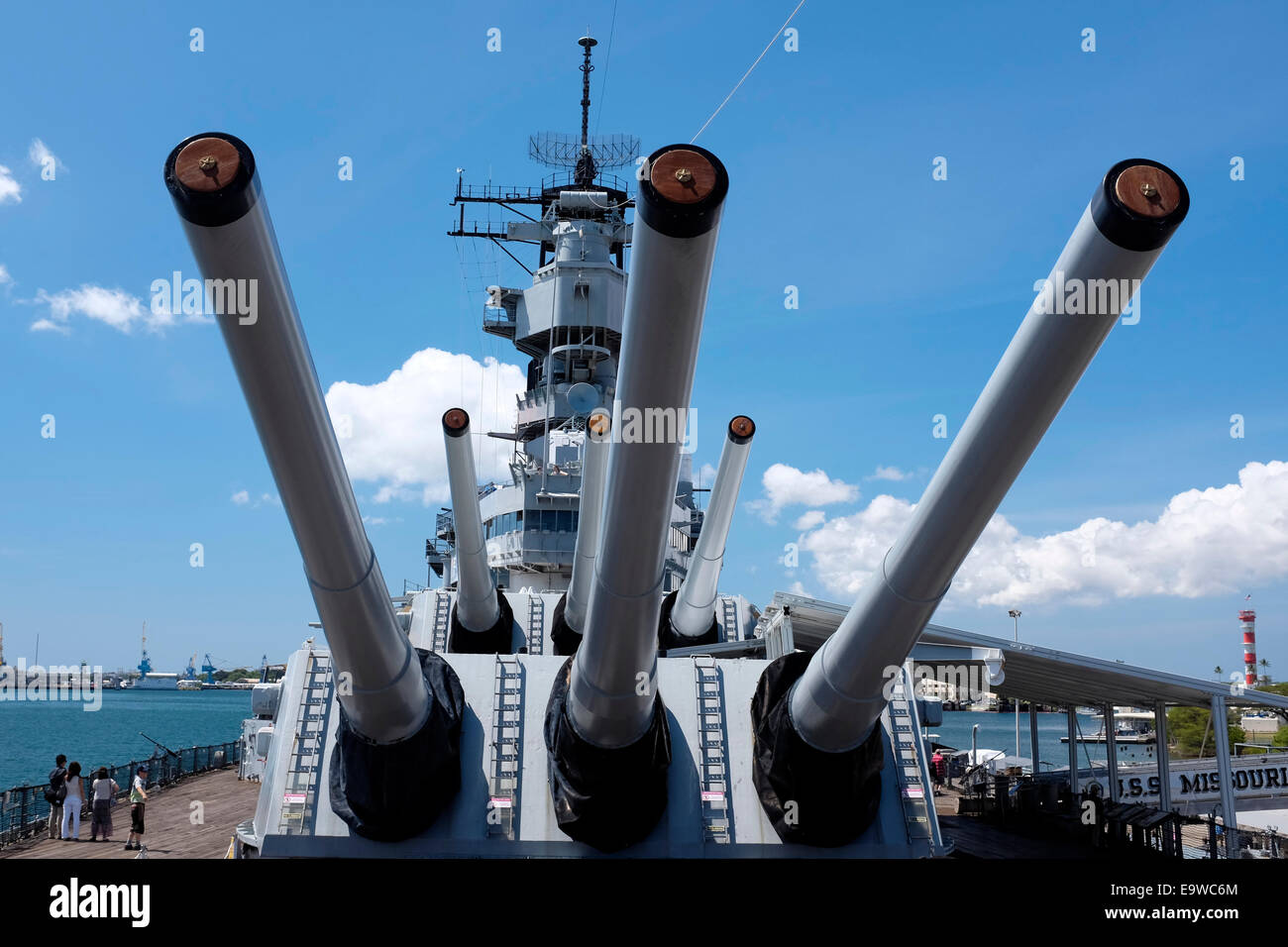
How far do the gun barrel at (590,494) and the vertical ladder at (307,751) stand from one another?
2198mm

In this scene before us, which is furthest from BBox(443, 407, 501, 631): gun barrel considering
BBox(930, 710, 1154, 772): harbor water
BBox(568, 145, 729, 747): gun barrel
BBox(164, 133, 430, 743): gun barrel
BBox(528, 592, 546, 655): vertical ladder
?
BBox(930, 710, 1154, 772): harbor water

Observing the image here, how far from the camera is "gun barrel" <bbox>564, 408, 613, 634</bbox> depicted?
8.02 meters

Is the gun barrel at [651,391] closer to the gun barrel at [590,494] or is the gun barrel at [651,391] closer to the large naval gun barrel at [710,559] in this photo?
the gun barrel at [590,494]

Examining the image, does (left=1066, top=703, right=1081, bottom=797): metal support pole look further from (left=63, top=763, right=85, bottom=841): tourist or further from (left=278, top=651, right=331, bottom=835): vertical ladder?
(left=63, top=763, right=85, bottom=841): tourist

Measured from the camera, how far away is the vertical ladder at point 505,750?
19.9 feet

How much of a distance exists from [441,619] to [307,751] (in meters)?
5.20

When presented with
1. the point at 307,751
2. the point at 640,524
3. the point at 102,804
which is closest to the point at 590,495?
the point at 307,751

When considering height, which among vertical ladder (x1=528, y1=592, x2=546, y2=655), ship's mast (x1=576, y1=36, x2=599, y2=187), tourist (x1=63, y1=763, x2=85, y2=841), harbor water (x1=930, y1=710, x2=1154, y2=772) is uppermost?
ship's mast (x1=576, y1=36, x2=599, y2=187)

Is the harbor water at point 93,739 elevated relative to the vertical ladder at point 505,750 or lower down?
lower down

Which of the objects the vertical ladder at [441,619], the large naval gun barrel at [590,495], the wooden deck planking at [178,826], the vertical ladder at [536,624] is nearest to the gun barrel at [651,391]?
the large naval gun barrel at [590,495]

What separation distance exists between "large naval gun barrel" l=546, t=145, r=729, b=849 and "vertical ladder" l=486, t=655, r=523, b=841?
304 mm
